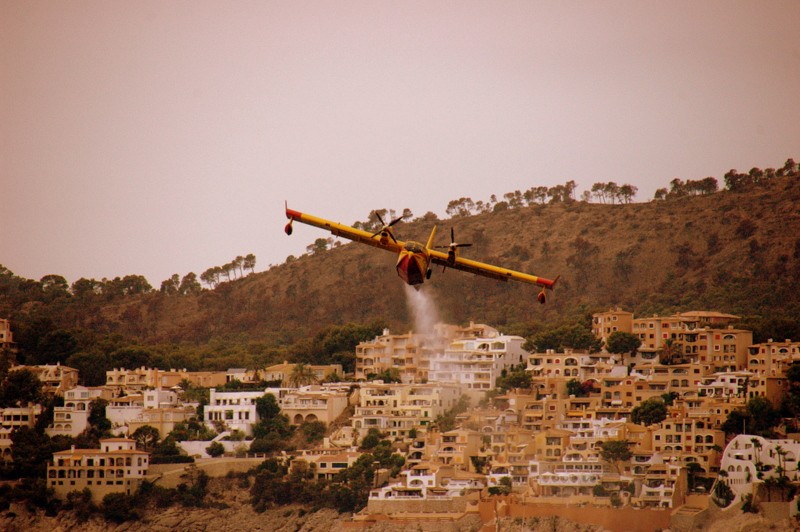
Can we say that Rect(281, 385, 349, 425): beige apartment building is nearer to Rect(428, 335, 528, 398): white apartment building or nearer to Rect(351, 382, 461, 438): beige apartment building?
Rect(351, 382, 461, 438): beige apartment building

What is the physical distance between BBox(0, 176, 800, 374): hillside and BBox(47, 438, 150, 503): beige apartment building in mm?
31457

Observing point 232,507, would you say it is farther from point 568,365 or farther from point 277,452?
point 568,365

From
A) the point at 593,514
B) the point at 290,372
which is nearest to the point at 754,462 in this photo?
the point at 593,514

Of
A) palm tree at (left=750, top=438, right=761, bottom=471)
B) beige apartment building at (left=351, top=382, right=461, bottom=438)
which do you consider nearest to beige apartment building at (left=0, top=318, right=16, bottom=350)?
beige apartment building at (left=351, top=382, right=461, bottom=438)

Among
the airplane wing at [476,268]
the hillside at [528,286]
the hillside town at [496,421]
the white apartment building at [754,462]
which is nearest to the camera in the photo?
the airplane wing at [476,268]

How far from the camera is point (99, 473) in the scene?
91875 mm

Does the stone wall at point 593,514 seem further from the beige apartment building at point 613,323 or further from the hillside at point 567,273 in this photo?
the hillside at point 567,273

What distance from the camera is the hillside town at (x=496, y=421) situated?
81000 millimetres

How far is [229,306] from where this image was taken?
15638cm

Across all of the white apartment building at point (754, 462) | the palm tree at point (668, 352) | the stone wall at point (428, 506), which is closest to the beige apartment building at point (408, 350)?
the palm tree at point (668, 352)

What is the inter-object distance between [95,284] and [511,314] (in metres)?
49.6

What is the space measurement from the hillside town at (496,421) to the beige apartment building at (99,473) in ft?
0.27

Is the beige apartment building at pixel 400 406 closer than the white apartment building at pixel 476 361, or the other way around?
the beige apartment building at pixel 400 406

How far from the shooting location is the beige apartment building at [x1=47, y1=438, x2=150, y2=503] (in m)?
91.6
